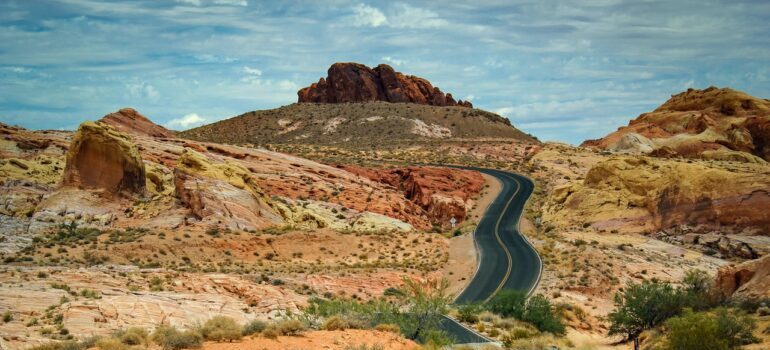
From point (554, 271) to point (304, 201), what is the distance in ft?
73.9

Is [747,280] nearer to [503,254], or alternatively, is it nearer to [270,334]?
[270,334]

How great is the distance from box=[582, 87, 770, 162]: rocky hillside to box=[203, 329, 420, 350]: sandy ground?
69.8 metres

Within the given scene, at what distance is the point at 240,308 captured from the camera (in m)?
27.8

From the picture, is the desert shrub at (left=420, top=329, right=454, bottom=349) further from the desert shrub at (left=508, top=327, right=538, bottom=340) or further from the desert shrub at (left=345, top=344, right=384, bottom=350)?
the desert shrub at (left=508, top=327, right=538, bottom=340)

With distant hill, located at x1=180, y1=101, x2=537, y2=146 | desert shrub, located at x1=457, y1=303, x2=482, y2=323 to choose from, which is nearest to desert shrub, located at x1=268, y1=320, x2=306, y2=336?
desert shrub, located at x1=457, y1=303, x2=482, y2=323

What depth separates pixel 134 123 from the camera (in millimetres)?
68062

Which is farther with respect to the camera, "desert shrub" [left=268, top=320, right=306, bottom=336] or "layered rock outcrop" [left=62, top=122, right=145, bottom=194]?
"layered rock outcrop" [left=62, top=122, right=145, bottom=194]

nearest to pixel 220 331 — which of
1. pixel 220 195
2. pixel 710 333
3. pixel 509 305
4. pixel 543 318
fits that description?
pixel 710 333

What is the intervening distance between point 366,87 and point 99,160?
106m

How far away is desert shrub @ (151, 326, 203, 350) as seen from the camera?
17531 mm

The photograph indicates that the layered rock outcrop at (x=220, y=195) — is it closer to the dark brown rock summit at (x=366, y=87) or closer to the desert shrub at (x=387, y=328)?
the desert shrub at (x=387, y=328)

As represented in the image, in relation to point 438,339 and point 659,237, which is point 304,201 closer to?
point 659,237

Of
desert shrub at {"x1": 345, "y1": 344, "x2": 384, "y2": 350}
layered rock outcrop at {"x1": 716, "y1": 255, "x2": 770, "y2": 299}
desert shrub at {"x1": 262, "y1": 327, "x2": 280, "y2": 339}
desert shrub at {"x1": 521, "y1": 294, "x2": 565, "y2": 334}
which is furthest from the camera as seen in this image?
desert shrub at {"x1": 521, "y1": 294, "x2": 565, "y2": 334}

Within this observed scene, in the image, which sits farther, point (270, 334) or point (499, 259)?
point (499, 259)
